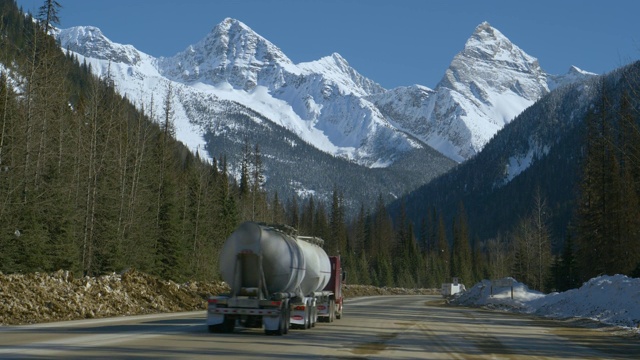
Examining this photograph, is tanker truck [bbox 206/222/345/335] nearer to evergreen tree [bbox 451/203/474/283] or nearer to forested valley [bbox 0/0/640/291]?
forested valley [bbox 0/0/640/291]

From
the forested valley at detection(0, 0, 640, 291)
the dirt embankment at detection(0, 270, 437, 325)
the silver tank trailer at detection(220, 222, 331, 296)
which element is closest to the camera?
the silver tank trailer at detection(220, 222, 331, 296)

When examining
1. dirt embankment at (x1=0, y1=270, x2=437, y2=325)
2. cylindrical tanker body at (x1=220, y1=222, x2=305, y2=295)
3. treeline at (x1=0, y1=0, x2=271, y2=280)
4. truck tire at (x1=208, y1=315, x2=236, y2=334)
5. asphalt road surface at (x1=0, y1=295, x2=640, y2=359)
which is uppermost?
treeline at (x1=0, y1=0, x2=271, y2=280)

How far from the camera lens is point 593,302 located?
37.9 meters

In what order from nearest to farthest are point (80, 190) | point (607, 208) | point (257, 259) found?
point (257, 259) < point (80, 190) < point (607, 208)

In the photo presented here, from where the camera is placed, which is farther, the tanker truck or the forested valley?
the forested valley

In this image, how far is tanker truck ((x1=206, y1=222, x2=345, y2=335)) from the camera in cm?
2173

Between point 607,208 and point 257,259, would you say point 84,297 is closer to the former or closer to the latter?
point 257,259

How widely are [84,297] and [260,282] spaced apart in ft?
38.9

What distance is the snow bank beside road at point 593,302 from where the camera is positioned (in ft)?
105

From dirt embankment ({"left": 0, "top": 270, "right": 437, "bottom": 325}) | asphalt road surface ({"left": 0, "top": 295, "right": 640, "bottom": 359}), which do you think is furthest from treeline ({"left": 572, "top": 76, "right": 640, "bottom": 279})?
asphalt road surface ({"left": 0, "top": 295, "right": 640, "bottom": 359})

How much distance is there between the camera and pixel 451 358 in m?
17.1

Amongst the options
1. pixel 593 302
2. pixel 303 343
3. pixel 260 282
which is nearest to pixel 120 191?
pixel 593 302

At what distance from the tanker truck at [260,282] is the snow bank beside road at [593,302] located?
13.0 meters

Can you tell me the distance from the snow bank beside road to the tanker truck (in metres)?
13.0
